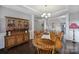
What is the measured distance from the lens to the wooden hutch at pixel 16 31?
2.77m

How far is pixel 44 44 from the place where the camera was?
9.57 feet

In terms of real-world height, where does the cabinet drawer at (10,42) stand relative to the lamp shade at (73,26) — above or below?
below

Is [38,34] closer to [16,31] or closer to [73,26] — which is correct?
[16,31]

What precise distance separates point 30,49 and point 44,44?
0.40 metres

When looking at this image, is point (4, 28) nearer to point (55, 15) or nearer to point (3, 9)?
point (3, 9)

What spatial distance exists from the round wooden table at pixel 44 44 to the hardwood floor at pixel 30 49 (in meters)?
0.12

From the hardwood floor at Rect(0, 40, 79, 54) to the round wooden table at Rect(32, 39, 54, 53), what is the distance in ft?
0.39

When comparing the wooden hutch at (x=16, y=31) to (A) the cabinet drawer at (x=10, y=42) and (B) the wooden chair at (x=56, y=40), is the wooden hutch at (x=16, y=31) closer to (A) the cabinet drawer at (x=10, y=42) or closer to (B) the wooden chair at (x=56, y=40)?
(A) the cabinet drawer at (x=10, y=42)

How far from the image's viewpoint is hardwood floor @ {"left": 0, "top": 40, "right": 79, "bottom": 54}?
110 inches

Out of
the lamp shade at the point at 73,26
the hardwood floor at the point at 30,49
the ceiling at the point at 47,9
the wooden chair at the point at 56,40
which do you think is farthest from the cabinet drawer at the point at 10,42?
the lamp shade at the point at 73,26

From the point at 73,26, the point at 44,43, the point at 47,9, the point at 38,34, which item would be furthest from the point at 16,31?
the point at 73,26

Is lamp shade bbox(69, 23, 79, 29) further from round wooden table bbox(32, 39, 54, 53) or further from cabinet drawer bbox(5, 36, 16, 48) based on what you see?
cabinet drawer bbox(5, 36, 16, 48)
